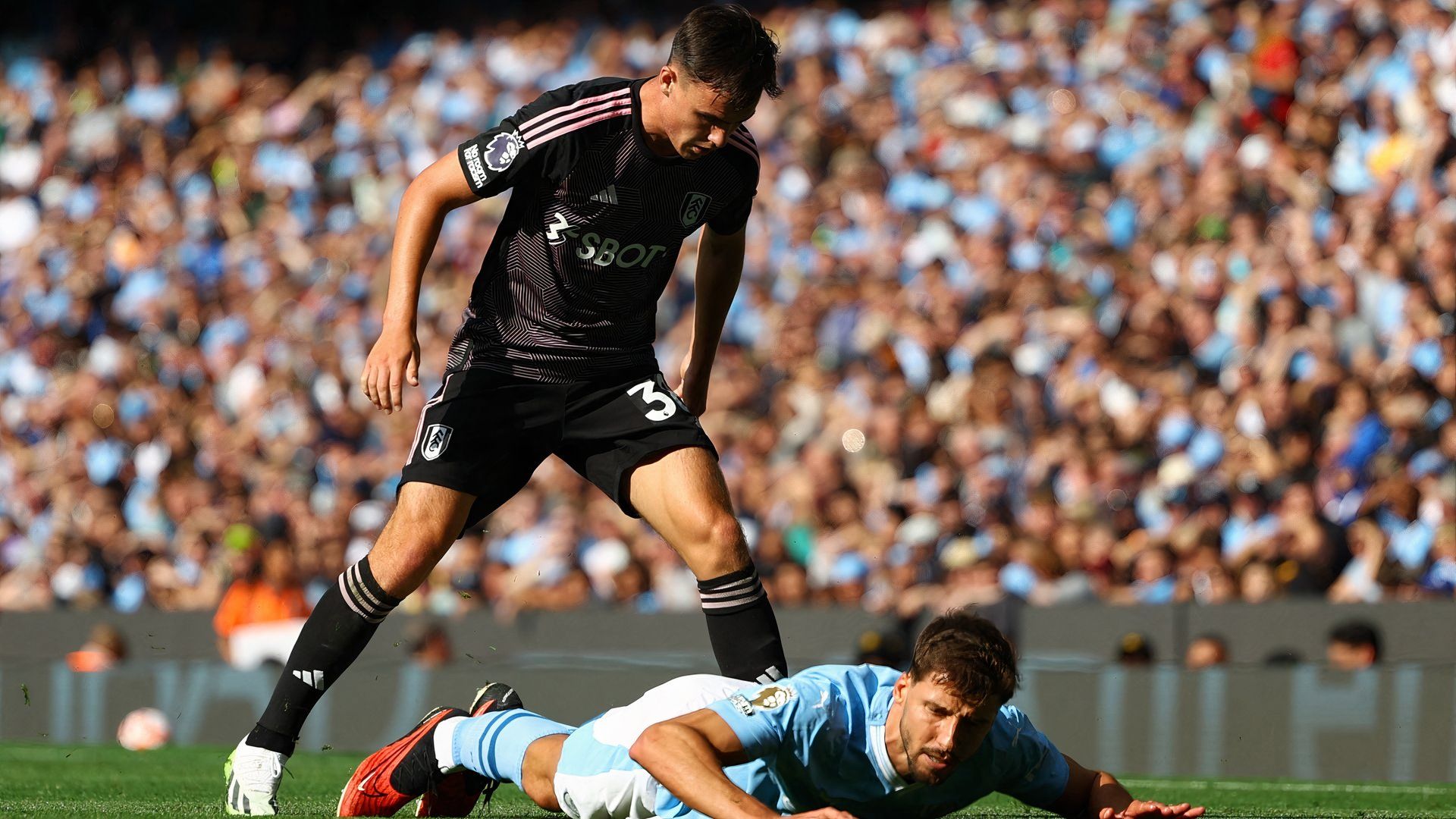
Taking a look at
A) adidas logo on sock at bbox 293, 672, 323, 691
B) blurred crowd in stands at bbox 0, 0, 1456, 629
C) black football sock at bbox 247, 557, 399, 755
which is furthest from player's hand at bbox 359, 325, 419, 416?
blurred crowd in stands at bbox 0, 0, 1456, 629

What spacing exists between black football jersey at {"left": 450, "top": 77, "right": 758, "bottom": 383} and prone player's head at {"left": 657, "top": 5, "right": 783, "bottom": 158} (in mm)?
182

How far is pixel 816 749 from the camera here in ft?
12.7

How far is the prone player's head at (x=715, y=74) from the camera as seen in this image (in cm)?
458

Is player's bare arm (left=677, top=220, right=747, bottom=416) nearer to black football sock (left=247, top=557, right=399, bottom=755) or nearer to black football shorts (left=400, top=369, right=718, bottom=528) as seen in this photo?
black football shorts (left=400, top=369, right=718, bottom=528)

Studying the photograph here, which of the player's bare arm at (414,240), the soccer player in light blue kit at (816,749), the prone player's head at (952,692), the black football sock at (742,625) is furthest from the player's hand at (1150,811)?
the player's bare arm at (414,240)

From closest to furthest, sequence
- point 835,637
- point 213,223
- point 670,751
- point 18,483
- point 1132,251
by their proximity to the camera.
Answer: point 670,751 → point 835,637 → point 1132,251 → point 18,483 → point 213,223

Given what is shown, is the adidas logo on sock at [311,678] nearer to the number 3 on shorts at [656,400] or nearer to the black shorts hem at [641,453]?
the black shorts hem at [641,453]

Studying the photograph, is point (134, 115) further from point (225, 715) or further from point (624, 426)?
point (624, 426)

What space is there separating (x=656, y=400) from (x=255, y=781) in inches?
56.3

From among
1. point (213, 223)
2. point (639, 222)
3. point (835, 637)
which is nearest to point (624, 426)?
point (639, 222)

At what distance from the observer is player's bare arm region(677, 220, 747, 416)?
5.40 metres

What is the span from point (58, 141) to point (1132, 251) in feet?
34.8

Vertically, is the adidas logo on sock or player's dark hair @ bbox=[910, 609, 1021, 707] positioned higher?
player's dark hair @ bbox=[910, 609, 1021, 707]

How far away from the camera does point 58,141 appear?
17562 millimetres
